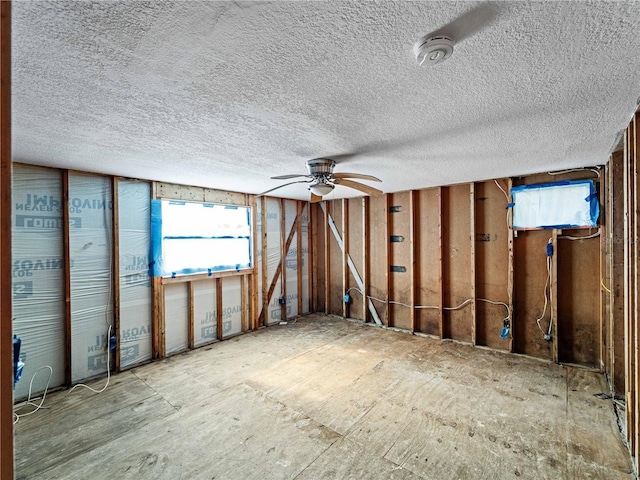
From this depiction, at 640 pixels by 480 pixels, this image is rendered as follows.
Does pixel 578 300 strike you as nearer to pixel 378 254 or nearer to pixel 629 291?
pixel 629 291

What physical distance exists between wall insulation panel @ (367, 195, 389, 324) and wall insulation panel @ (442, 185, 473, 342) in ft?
3.33

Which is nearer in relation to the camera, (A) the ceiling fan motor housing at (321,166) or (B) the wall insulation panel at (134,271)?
(A) the ceiling fan motor housing at (321,166)

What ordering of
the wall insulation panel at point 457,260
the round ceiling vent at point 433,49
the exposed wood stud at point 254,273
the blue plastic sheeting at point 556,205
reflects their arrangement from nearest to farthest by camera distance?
the round ceiling vent at point 433,49 → the blue plastic sheeting at point 556,205 → the wall insulation panel at point 457,260 → the exposed wood stud at point 254,273

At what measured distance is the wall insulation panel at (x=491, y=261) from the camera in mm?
3992

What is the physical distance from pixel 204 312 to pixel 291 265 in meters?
1.89

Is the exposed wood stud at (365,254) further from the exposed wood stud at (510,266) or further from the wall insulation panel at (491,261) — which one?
the exposed wood stud at (510,266)

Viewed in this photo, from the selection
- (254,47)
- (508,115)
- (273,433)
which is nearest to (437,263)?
(508,115)

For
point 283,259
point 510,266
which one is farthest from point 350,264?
point 510,266

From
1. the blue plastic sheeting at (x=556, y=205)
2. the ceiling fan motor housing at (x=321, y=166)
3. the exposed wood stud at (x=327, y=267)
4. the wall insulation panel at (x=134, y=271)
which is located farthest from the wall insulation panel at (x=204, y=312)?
the blue plastic sheeting at (x=556, y=205)

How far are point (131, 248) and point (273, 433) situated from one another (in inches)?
110

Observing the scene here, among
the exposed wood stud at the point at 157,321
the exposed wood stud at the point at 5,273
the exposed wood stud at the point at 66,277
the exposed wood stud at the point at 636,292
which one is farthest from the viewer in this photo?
the exposed wood stud at the point at 157,321

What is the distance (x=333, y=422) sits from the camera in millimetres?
2504

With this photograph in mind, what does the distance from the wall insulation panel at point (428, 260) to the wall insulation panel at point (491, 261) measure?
0.55 meters

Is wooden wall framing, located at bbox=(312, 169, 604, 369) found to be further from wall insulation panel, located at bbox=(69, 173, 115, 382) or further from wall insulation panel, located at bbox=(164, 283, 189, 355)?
wall insulation panel, located at bbox=(69, 173, 115, 382)
